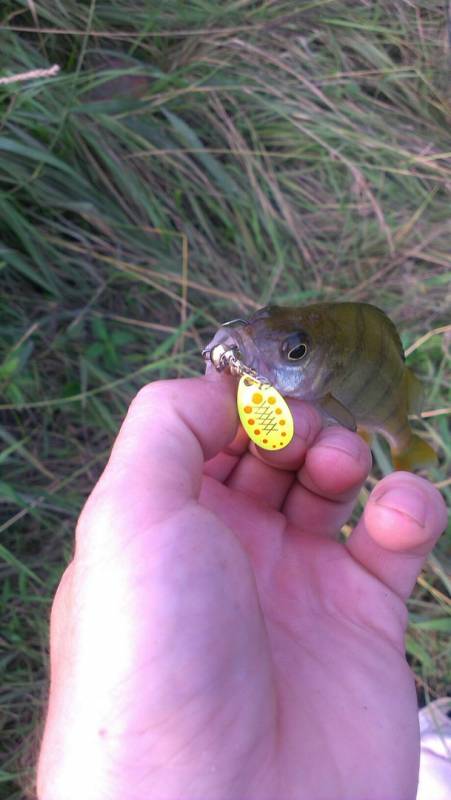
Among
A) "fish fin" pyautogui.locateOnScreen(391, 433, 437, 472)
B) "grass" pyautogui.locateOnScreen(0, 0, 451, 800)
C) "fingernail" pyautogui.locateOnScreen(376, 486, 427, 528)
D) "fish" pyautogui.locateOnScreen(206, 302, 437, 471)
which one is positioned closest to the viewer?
"fingernail" pyautogui.locateOnScreen(376, 486, 427, 528)

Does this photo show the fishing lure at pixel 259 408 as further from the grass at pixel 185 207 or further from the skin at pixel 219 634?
the grass at pixel 185 207

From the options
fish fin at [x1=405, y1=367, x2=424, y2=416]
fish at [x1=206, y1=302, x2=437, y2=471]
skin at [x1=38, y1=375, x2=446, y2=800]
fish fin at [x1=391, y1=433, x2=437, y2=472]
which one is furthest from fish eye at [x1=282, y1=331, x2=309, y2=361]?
fish fin at [x1=391, y1=433, x2=437, y2=472]

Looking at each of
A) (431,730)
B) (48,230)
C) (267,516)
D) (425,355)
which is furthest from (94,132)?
Answer: (431,730)

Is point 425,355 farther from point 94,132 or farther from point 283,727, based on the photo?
A: point 283,727

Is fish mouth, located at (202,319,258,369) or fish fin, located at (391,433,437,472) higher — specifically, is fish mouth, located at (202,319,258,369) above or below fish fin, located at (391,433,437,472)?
above

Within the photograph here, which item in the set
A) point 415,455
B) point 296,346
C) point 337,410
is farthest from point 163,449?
point 415,455

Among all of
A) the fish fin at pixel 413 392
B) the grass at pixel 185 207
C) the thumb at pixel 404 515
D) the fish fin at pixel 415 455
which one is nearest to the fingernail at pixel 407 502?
the thumb at pixel 404 515

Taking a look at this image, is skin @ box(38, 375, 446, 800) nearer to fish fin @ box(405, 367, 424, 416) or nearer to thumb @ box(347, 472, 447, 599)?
thumb @ box(347, 472, 447, 599)
